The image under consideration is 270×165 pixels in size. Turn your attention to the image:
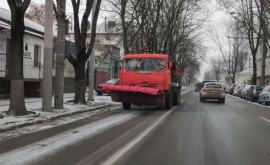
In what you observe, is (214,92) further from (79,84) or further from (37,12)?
(37,12)

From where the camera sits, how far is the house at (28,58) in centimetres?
2050

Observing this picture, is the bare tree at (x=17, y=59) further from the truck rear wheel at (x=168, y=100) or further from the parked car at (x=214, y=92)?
the parked car at (x=214, y=92)

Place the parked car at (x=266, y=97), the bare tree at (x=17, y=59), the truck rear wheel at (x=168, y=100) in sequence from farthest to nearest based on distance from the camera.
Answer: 1. the parked car at (x=266, y=97)
2. the truck rear wheel at (x=168, y=100)
3. the bare tree at (x=17, y=59)

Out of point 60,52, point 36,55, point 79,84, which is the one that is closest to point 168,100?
point 79,84

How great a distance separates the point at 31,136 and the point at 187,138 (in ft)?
13.3

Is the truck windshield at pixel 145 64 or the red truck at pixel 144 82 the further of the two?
the truck windshield at pixel 145 64

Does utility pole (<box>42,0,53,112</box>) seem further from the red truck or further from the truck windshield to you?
the truck windshield

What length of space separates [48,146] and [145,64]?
10571 mm

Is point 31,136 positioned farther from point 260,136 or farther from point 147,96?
point 147,96

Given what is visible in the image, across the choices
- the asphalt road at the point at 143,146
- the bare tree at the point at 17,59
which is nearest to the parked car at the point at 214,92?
the asphalt road at the point at 143,146

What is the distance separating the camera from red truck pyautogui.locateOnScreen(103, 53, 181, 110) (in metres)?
17.0

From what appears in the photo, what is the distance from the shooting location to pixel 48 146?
8.32m

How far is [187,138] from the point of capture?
9.76 meters

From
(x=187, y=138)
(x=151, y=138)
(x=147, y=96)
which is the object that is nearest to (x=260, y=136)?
(x=187, y=138)
